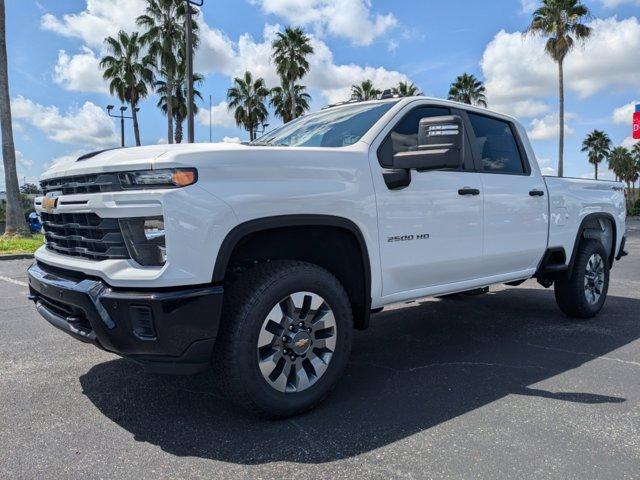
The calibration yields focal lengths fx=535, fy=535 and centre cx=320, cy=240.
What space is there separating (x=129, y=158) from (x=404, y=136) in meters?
1.93

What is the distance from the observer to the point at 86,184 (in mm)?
2904

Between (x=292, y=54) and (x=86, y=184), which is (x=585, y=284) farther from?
(x=292, y=54)

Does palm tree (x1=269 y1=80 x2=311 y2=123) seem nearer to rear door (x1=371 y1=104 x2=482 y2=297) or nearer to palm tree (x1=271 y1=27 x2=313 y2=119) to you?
palm tree (x1=271 y1=27 x2=313 y2=119)

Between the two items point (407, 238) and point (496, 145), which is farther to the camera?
point (496, 145)

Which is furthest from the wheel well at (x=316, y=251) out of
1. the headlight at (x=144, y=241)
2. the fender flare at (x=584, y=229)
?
the fender flare at (x=584, y=229)

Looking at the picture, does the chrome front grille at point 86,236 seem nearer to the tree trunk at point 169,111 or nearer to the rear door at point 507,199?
the rear door at point 507,199

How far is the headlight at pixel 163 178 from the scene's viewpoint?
8.72 ft

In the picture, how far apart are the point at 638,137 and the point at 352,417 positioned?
60.3 ft

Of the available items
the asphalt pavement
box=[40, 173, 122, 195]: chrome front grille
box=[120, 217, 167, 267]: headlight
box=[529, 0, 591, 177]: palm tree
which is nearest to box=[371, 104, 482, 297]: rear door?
the asphalt pavement

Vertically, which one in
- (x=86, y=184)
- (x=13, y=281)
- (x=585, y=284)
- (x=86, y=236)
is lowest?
(x=13, y=281)

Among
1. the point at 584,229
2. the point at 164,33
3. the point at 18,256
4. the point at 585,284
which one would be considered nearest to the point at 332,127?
the point at 584,229

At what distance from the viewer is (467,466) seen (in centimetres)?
257

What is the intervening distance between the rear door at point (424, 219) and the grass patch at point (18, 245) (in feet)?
35.7

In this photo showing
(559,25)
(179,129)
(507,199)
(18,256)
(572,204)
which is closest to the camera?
(507,199)
